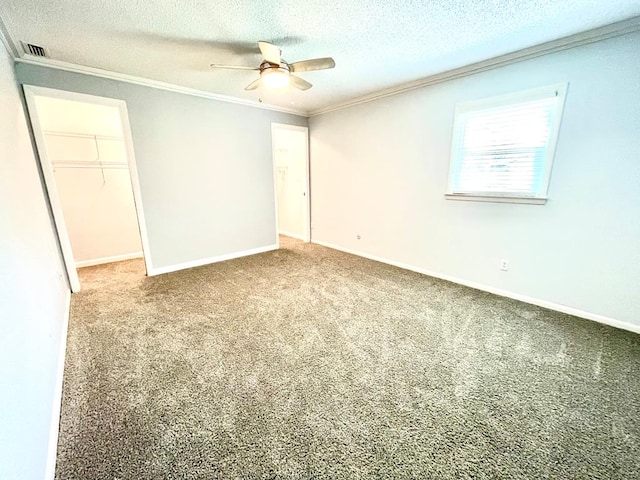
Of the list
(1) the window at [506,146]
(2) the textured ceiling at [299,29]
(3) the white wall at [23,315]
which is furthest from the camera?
(1) the window at [506,146]

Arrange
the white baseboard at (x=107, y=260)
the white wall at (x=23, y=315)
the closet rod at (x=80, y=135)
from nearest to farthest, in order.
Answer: the white wall at (x=23, y=315)
the closet rod at (x=80, y=135)
the white baseboard at (x=107, y=260)

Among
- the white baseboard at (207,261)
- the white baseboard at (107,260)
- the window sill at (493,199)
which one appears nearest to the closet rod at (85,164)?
the white baseboard at (107,260)

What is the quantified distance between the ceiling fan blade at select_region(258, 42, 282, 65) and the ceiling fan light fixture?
0.25ft

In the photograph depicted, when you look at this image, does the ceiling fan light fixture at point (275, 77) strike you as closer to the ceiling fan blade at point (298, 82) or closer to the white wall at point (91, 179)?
the ceiling fan blade at point (298, 82)

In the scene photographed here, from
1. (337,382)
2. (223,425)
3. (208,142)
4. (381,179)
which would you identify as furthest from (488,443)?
(208,142)

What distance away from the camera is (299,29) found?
2.15m

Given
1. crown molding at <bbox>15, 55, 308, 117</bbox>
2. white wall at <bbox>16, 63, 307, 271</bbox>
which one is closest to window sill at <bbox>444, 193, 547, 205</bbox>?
white wall at <bbox>16, 63, 307, 271</bbox>

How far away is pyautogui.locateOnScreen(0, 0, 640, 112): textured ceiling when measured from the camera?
1.86 m

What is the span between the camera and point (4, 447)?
84 cm

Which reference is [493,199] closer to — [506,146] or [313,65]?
[506,146]

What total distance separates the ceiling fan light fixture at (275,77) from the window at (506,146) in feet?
6.58

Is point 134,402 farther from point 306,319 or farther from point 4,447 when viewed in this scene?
point 306,319

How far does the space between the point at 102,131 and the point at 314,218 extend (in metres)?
3.68

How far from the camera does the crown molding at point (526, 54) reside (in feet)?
6.82
